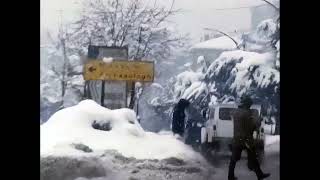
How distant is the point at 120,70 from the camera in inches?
202

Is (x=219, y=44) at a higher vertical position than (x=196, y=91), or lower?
higher

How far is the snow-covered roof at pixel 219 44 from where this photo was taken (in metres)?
5.12

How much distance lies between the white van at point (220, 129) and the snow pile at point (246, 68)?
215 millimetres

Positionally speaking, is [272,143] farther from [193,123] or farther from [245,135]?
[193,123]

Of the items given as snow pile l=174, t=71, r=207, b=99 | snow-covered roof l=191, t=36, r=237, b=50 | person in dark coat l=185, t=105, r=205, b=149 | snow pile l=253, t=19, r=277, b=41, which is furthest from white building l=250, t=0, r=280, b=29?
person in dark coat l=185, t=105, r=205, b=149

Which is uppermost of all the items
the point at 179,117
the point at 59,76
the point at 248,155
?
the point at 59,76

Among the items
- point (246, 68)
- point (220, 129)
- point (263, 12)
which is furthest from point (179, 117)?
point (263, 12)

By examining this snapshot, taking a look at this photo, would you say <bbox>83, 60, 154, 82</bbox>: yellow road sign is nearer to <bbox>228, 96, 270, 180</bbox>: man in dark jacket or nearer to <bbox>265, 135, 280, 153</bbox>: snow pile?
<bbox>228, 96, 270, 180</bbox>: man in dark jacket

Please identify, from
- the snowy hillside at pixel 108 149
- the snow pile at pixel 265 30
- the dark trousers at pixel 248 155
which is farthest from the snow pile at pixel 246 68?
the snowy hillside at pixel 108 149

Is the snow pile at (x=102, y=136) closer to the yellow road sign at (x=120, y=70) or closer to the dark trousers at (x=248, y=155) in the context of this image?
the yellow road sign at (x=120, y=70)

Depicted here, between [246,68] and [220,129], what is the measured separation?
0.62 metres

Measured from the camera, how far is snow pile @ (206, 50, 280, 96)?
16.8 feet
